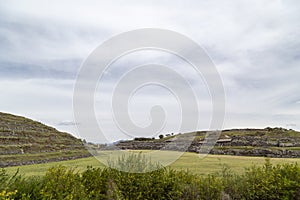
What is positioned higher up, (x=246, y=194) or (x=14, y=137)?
(x=14, y=137)

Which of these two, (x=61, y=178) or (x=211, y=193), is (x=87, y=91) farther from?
(x=211, y=193)

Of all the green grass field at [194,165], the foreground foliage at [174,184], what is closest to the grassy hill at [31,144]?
the green grass field at [194,165]

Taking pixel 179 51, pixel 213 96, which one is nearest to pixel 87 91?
pixel 179 51

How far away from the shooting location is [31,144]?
24.3 meters

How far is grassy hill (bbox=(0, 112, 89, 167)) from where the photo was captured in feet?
63.4

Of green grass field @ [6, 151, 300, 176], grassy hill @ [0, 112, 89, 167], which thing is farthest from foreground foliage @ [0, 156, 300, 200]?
grassy hill @ [0, 112, 89, 167]

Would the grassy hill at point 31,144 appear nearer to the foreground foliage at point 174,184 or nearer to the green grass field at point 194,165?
the green grass field at point 194,165

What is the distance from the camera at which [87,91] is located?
5.80 metres

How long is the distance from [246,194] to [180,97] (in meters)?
2.65

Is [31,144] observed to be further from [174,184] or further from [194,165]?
[174,184]

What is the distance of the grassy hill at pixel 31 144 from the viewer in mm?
19312

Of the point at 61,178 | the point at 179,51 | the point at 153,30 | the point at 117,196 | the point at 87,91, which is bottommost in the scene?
the point at 117,196

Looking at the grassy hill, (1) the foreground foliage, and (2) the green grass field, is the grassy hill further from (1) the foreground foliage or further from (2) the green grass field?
(1) the foreground foliage

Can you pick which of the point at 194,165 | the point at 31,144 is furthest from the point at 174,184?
the point at 31,144
